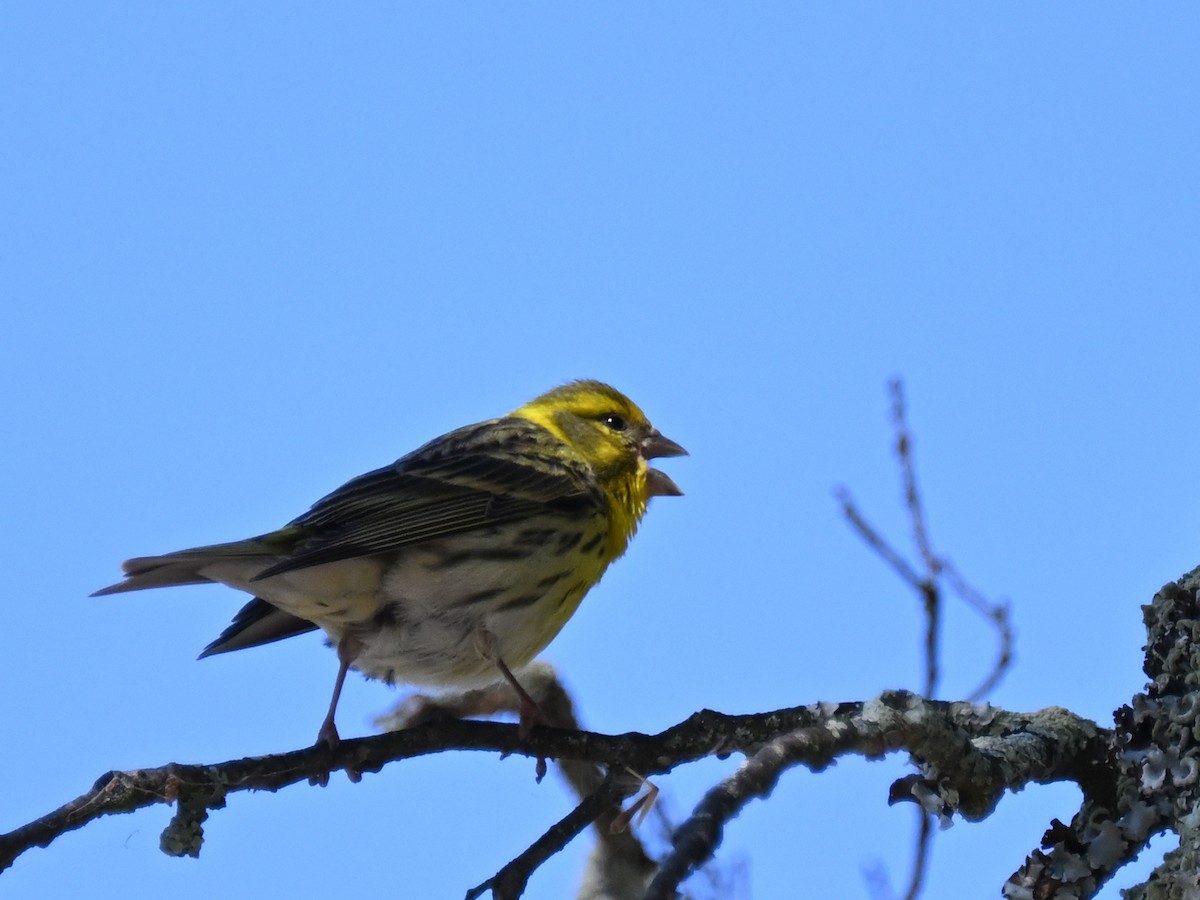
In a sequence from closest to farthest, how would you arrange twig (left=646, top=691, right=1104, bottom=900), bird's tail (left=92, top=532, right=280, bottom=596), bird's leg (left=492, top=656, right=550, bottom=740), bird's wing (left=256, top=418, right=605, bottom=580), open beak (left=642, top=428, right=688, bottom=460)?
twig (left=646, top=691, right=1104, bottom=900)
bird's leg (left=492, top=656, right=550, bottom=740)
bird's tail (left=92, top=532, right=280, bottom=596)
bird's wing (left=256, top=418, right=605, bottom=580)
open beak (left=642, top=428, right=688, bottom=460)

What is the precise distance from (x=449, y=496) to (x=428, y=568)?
54cm

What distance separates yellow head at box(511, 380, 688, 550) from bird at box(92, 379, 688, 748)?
20 cm

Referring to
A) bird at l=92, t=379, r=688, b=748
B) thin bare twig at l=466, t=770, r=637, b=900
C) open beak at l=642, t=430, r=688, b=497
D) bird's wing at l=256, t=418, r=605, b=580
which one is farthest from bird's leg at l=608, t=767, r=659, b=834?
open beak at l=642, t=430, r=688, b=497

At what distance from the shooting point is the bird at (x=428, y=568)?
5461mm

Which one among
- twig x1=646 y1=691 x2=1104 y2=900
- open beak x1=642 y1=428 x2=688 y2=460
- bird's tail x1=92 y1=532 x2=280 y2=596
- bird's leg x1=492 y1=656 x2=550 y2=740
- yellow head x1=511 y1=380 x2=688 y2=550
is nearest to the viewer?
twig x1=646 y1=691 x2=1104 y2=900

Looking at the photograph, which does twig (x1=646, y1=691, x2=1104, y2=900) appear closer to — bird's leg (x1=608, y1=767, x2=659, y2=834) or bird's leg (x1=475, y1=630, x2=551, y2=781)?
bird's leg (x1=608, y1=767, x2=659, y2=834)

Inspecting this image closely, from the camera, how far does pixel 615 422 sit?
7.30 meters

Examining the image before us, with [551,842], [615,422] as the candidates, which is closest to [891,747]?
[551,842]

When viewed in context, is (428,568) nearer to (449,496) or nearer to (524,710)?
(449,496)

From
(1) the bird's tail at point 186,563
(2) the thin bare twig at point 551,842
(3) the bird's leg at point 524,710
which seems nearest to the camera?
(2) the thin bare twig at point 551,842

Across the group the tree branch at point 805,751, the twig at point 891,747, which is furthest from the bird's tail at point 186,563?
the twig at point 891,747

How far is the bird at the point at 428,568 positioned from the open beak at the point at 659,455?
41cm

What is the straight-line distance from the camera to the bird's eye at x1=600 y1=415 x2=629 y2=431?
727 centimetres

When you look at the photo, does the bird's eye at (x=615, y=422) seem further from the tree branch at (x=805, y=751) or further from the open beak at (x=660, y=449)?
the tree branch at (x=805, y=751)
